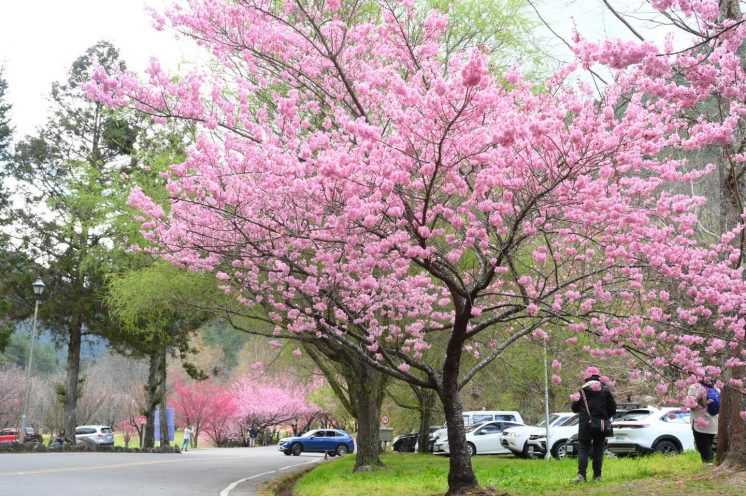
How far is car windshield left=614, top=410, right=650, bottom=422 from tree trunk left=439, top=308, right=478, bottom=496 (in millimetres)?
8428

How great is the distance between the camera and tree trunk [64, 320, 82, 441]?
31.5 metres

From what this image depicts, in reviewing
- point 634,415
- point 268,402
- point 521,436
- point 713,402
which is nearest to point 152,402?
point 521,436

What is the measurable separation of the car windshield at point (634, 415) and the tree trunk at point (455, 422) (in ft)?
27.6

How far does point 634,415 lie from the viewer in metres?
16.5

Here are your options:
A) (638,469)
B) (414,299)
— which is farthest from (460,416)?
(638,469)

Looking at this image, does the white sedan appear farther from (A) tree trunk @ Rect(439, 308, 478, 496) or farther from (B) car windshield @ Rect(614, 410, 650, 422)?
(A) tree trunk @ Rect(439, 308, 478, 496)

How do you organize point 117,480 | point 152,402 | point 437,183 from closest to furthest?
point 437,183, point 117,480, point 152,402

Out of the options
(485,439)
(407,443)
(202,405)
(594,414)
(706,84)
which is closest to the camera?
(706,84)

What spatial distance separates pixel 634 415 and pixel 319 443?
22.5 meters

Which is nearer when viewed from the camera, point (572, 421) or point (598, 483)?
point (598, 483)

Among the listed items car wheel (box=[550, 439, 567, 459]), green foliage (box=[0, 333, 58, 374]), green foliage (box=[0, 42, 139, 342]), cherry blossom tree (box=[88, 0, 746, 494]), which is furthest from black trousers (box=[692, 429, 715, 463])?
green foliage (box=[0, 333, 58, 374])

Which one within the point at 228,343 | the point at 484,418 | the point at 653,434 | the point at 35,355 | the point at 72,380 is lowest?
the point at 653,434

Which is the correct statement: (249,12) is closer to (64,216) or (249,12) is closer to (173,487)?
(173,487)

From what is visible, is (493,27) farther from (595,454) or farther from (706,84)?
(706,84)
